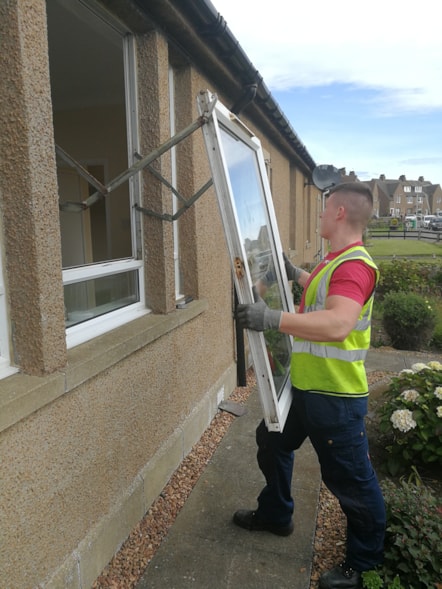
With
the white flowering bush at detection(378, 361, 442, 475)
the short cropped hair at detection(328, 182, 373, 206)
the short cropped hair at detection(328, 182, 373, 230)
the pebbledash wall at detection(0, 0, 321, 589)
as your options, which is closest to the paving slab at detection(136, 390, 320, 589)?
the pebbledash wall at detection(0, 0, 321, 589)

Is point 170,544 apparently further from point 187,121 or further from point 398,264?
point 398,264

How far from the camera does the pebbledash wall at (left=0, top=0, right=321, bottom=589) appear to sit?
1.84 m

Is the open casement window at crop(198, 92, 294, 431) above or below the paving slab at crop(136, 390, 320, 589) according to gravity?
above

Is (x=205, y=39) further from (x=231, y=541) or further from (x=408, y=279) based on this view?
(x=408, y=279)

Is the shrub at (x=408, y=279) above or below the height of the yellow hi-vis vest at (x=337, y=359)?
below

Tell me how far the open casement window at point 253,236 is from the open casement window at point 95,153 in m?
0.77

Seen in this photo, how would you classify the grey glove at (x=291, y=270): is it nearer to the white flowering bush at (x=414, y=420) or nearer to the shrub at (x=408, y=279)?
the white flowering bush at (x=414, y=420)

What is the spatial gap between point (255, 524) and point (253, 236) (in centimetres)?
166

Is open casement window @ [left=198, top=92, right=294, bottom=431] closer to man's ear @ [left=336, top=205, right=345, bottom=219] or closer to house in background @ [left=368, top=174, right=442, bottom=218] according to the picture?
man's ear @ [left=336, top=205, right=345, bottom=219]

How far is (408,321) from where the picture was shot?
7.25 m

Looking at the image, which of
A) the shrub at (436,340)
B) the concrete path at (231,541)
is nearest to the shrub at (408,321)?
the shrub at (436,340)

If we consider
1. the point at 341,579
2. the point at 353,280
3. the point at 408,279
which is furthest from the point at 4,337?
the point at 408,279

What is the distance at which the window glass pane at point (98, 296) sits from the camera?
2.54 metres

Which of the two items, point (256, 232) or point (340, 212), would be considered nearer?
point (340, 212)
